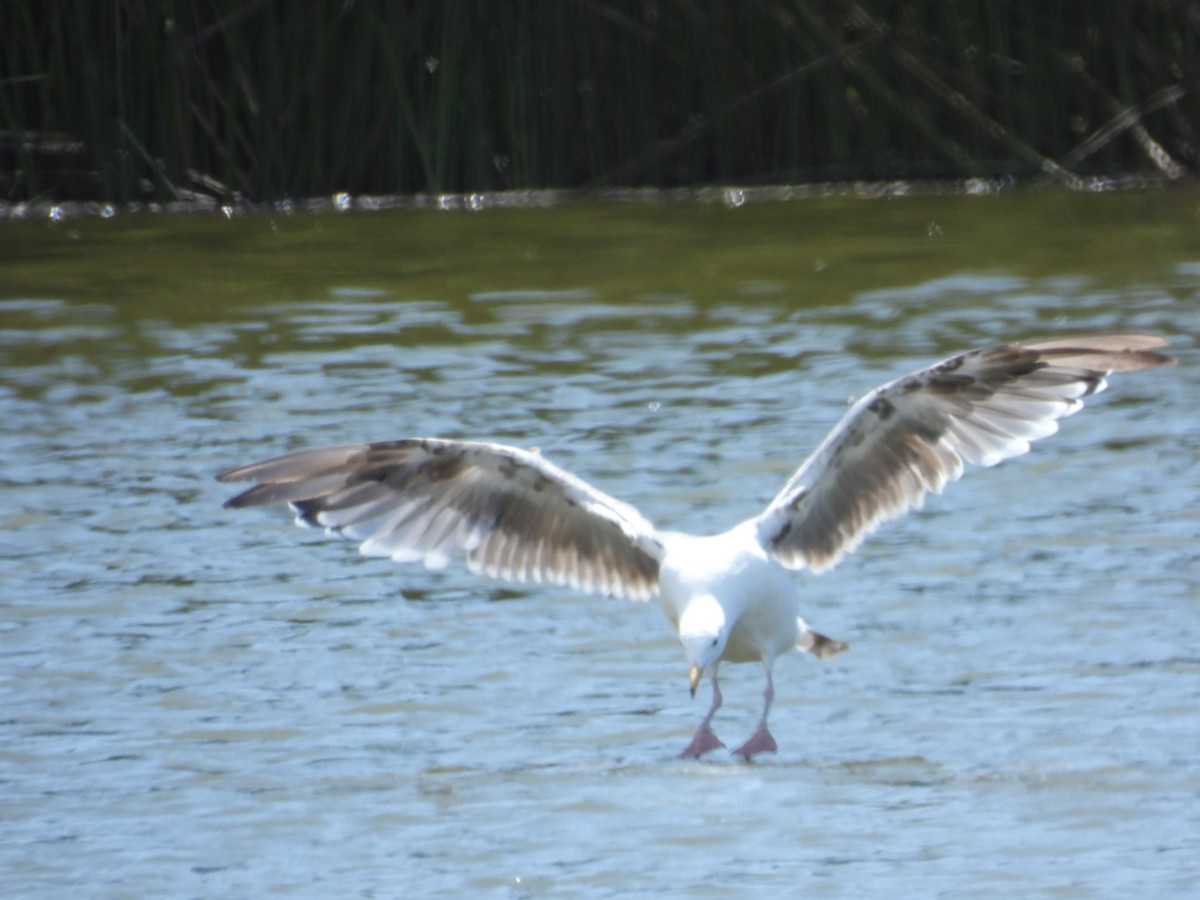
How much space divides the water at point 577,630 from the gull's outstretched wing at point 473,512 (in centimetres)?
22

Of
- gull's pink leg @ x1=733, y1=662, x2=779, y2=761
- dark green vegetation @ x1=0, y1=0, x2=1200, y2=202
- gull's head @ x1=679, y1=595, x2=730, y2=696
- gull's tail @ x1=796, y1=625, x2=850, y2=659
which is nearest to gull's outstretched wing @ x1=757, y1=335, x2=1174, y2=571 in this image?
gull's tail @ x1=796, y1=625, x2=850, y2=659

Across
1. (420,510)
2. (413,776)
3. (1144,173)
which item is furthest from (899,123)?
(413,776)

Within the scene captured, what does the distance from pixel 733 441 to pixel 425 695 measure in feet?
9.89

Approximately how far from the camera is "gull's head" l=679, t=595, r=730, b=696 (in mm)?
5836

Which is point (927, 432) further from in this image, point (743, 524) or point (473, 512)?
point (473, 512)

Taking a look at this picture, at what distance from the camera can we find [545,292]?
41.7ft

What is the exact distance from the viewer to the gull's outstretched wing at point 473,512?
21.0 ft

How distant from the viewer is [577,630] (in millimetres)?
6867

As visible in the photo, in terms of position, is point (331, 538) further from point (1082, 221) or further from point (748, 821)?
point (1082, 221)

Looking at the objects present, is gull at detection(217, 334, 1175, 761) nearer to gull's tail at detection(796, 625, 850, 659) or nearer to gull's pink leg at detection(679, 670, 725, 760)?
gull's tail at detection(796, 625, 850, 659)

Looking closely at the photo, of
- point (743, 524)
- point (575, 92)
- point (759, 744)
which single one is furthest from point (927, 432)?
point (575, 92)

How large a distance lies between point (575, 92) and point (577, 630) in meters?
8.76

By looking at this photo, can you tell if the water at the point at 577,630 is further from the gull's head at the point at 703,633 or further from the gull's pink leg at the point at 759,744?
the gull's head at the point at 703,633

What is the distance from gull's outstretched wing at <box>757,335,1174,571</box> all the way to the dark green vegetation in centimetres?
853
